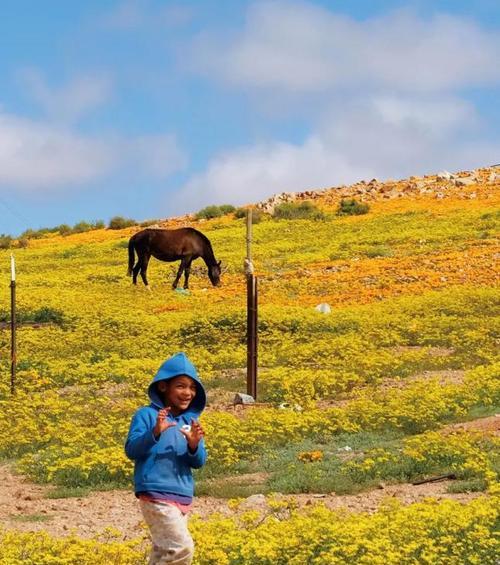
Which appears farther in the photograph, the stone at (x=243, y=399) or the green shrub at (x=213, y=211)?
the green shrub at (x=213, y=211)

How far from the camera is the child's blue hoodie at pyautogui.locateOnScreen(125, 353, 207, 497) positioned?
6.53 metres

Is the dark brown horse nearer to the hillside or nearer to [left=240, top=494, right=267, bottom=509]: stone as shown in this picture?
the hillside

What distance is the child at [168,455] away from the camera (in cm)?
650

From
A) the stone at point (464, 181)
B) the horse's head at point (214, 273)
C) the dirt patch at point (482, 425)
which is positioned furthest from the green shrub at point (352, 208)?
the dirt patch at point (482, 425)

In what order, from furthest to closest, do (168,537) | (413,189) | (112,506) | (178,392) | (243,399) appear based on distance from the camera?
(413,189)
(243,399)
(112,506)
(178,392)
(168,537)

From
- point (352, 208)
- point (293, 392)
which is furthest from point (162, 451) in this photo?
point (352, 208)

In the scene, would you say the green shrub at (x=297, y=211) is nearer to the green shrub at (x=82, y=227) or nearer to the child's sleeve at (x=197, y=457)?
the green shrub at (x=82, y=227)

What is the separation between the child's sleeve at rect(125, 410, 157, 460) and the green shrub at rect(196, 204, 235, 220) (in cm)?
5550

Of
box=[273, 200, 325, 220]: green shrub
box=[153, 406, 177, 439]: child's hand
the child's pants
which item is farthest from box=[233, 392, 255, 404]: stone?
box=[273, 200, 325, 220]: green shrub

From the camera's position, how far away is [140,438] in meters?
6.48

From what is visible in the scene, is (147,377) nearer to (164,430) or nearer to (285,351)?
(285,351)

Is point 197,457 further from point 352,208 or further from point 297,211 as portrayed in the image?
point 352,208

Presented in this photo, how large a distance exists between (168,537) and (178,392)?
943 mm

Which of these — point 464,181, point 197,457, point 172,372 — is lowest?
point 197,457
